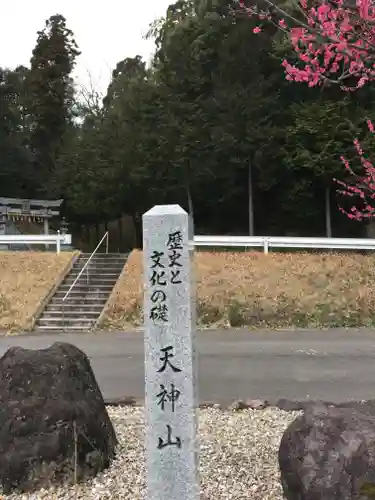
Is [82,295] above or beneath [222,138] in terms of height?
beneath

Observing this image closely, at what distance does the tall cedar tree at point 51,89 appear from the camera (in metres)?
30.2

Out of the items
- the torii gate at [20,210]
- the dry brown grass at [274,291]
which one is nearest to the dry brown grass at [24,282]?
the dry brown grass at [274,291]

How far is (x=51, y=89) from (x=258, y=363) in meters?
26.2

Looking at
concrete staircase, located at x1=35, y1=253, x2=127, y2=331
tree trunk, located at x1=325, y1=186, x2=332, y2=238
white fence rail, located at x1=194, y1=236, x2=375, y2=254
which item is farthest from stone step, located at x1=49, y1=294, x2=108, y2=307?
tree trunk, located at x1=325, y1=186, x2=332, y2=238

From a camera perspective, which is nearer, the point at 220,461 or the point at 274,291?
the point at 220,461

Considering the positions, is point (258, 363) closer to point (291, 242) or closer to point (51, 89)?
point (291, 242)

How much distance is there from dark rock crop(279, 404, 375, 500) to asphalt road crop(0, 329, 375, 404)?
2.85 metres

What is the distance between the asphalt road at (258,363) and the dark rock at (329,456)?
2.85 metres

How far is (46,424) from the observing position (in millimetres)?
3770

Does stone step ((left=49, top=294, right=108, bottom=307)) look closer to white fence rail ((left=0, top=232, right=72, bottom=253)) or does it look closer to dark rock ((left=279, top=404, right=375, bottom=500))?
white fence rail ((left=0, top=232, right=72, bottom=253))

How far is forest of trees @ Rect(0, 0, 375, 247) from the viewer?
1867cm

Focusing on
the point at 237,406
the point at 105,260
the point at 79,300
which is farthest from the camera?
the point at 105,260

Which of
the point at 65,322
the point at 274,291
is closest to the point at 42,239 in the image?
the point at 65,322

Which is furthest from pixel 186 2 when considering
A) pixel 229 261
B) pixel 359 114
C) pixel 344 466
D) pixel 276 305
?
pixel 344 466
